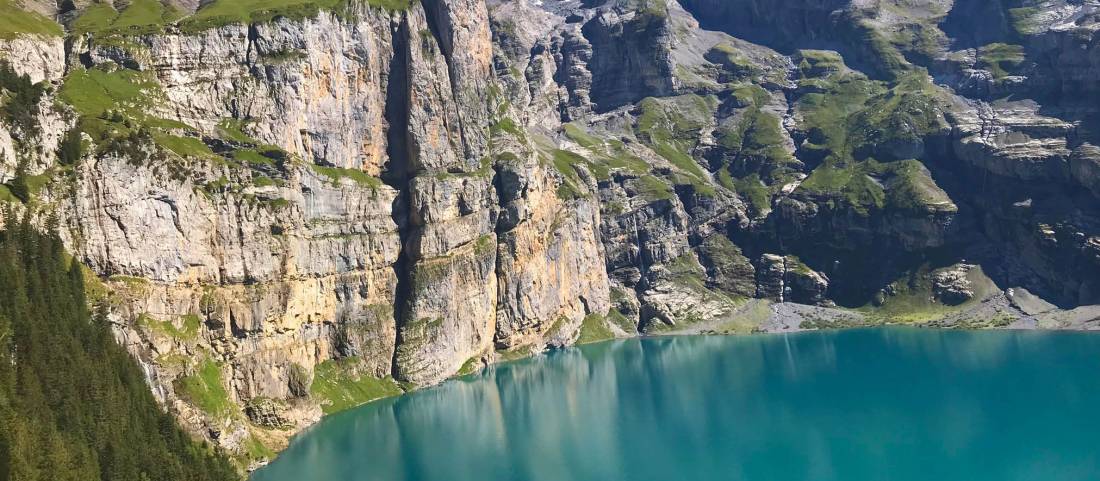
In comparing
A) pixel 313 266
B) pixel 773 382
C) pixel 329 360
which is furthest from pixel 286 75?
pixel 773 382

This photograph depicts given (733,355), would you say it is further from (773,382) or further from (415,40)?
(415,40)

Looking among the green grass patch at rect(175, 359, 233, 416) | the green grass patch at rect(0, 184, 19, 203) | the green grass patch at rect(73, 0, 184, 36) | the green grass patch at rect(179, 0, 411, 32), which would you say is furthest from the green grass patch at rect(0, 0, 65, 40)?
the green grass patch at rect(175, 359, 233, 416)

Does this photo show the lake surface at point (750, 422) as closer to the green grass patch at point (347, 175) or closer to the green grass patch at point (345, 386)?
the green grass patch at point (345, 386)

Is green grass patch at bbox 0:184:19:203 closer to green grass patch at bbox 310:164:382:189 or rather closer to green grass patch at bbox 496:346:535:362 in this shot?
green grass patch at bbox 310:164:382:189

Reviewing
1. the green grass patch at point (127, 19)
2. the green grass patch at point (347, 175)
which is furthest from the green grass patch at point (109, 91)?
the green grass patch at point (347, 175)

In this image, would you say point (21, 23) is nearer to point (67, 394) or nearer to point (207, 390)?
point (207, 390)

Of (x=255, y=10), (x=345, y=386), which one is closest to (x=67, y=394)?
(x=345, y=386)

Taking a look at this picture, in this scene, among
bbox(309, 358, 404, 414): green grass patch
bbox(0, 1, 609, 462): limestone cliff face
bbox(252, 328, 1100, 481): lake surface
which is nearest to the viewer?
bbox(252, 328, 1100, 481): lake surface

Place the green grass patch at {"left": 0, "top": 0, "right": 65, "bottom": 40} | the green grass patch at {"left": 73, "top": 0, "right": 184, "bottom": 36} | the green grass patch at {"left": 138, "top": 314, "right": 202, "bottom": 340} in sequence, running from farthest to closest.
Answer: the green grass patch at {"left": 73, "top": 0, "right": 184, "bottom": 36}
the green grass patch at {"left": 0, "top": 0, "right": 65, "bottom": 40}
the green grass patch at {"left": 138, "top": 314, "right": 202, "bottom": 340}
